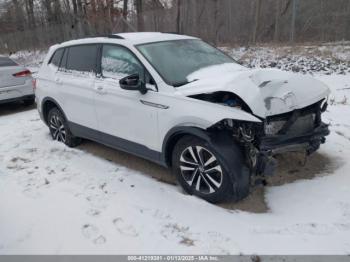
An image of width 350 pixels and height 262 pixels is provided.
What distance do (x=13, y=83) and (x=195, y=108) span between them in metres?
6.27

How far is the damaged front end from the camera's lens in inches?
131

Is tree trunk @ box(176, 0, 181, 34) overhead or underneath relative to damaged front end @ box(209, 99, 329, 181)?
overhead

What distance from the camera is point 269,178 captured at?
4055mm

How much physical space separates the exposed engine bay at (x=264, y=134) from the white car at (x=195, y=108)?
10 mm

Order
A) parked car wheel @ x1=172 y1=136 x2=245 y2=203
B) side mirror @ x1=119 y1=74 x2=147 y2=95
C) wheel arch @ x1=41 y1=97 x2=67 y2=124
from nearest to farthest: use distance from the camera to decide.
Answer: parked car wheel @ x1=172 y1=136 x2=245 y2=203 → side mirror @ x1=119 y1=74 x2=147 y2=95 → wheel arch @ x1=41 y1=97 x2=67 y2=124

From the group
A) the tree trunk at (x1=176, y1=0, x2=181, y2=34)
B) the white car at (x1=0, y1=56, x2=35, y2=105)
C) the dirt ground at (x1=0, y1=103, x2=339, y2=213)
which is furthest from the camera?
the tree trunk at (x1=176, y1=0, x2=181, y2=34)

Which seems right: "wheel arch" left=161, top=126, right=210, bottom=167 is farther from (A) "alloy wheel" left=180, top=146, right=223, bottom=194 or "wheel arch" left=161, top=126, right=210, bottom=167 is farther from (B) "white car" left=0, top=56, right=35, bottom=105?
(B) "white car" left=0, top=56, right=35, bottom=105

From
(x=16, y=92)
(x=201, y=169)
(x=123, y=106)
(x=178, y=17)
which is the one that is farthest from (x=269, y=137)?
(x=178, y=17)

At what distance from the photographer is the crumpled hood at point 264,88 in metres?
3.24

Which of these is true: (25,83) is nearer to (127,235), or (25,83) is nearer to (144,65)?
(144,65)

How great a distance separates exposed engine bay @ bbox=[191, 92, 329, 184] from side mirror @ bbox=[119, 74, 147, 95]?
2.43 feet

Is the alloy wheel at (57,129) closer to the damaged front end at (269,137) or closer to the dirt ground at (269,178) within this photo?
the dirt ground at (269,178)

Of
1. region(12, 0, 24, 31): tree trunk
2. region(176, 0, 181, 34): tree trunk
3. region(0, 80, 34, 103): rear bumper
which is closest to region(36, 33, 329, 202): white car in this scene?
region(0, 80, 34, 103): rear bumper

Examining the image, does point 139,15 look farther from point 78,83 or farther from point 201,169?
point 201,169
